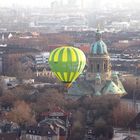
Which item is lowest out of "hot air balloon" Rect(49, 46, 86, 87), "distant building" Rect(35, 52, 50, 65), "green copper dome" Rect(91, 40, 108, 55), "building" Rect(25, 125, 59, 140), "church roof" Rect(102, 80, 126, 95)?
"building" Rect(25, 125, 59, 140)

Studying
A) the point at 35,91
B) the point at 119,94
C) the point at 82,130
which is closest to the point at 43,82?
the point at 35,91

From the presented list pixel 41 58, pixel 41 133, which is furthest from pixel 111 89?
pixel 41 58

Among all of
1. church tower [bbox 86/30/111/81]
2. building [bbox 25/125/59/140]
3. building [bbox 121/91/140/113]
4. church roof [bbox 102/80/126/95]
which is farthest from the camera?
church tower [bbox 86/30/111/81]

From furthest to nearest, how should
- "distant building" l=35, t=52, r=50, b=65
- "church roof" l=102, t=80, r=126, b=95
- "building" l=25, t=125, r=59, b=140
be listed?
"distant building" l=35, t=52, r=50, b=65 → "church roof" l=102, t=80, r=126, b=95 → "building" l=25, t=125, r=59, b=140

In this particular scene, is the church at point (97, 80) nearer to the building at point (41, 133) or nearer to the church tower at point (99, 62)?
the church tower at point (99, 62)

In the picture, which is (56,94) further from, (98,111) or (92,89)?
(98,111)

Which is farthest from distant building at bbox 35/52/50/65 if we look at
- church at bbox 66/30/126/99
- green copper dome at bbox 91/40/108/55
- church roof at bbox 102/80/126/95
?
church roof at bbox 102/80/126/95

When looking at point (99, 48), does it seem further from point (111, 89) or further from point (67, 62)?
point (67, 62)

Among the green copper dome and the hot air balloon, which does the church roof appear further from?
the hot air balloon
